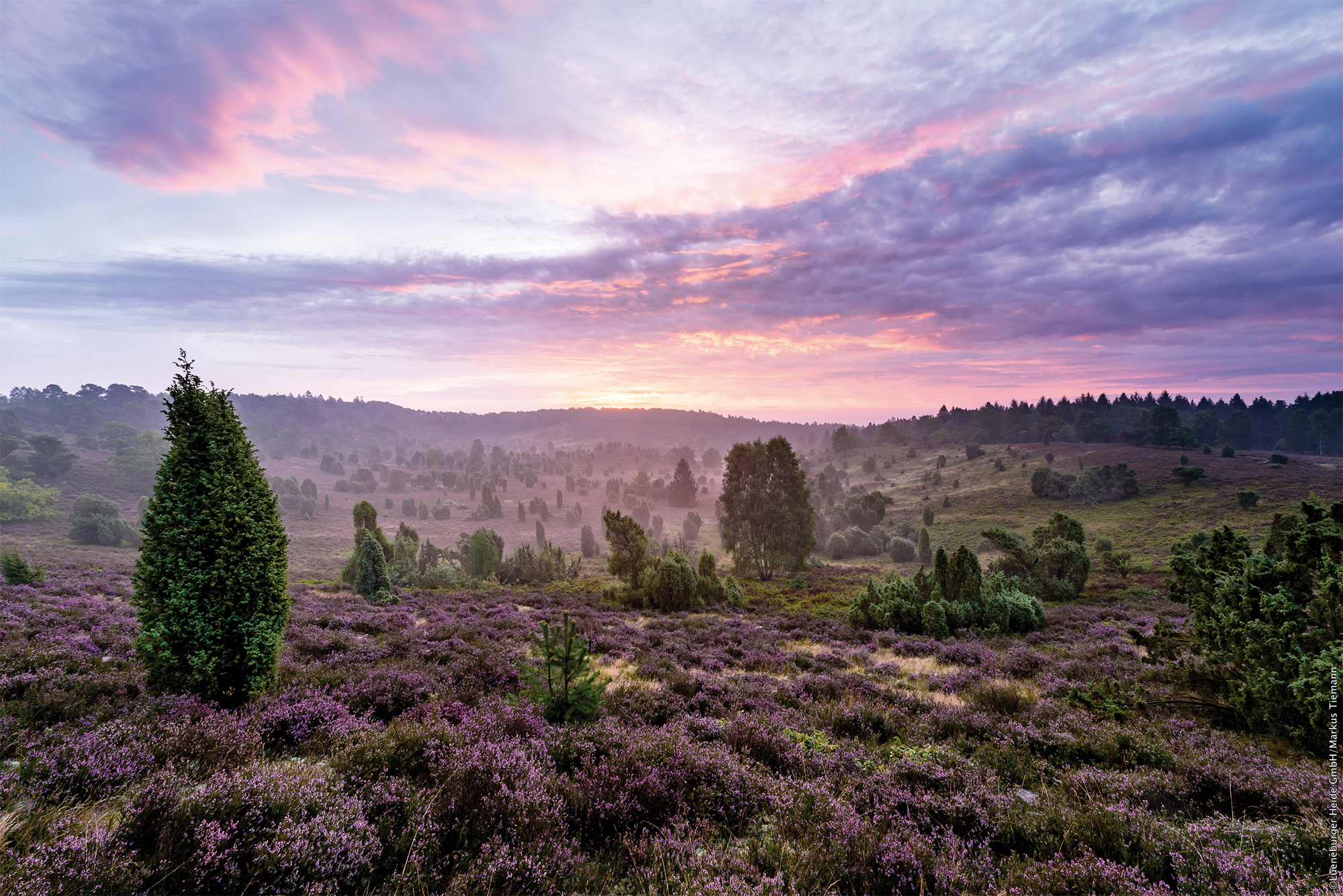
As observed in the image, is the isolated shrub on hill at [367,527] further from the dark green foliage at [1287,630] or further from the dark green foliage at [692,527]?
the dark green foliage at [692,527]

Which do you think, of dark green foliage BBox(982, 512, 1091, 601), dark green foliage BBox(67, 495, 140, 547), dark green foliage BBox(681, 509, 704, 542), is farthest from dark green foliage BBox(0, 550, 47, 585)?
dark green foliage BBox(681, 509, 704, 542)

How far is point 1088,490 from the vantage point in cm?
7669

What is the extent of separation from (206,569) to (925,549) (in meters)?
69.5

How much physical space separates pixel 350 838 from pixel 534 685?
3.78 m

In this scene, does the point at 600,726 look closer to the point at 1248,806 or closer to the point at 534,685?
the point at 534,685

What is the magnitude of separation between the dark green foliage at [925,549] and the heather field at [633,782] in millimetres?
52826

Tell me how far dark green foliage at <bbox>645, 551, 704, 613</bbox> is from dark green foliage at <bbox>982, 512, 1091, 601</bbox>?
1823 cm

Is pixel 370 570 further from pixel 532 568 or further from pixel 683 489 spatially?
pixel 683 489

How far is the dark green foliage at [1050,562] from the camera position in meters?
29.5

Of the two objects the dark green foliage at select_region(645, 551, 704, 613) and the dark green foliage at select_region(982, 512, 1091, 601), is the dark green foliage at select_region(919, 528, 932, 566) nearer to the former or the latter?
the dark green foliage at select_region(982, 512, 1091, 601)

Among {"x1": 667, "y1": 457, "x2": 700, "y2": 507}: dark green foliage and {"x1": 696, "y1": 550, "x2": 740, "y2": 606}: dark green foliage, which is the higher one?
{"x1": 696, "y1": 550, "x2": 740, "y2": 606}: dark green foliage

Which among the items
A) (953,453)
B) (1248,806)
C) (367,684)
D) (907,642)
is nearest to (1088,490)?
(953,453)

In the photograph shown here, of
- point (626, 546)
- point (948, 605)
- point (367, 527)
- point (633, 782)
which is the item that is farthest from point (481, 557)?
point (633, 782)

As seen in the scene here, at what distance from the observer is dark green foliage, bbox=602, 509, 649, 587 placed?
1225 inches
